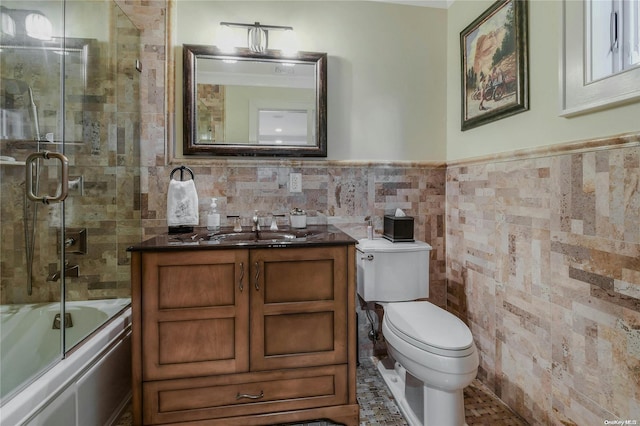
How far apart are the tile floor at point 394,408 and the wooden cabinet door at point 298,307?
39 cm

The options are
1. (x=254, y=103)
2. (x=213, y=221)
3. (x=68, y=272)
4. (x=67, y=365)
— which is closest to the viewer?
(x=67, y=365)

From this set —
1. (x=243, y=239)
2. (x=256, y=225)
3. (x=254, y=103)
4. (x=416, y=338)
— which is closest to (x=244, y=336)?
(x=243, y=239)

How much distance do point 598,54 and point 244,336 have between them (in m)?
1.87

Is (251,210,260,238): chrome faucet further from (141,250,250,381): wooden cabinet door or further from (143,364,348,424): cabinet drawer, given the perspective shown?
(143,364,348,424): cabinet drawer

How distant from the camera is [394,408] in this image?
1.69m

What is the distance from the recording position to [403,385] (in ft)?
5.81

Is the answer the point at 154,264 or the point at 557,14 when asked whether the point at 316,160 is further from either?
the point at 557,14

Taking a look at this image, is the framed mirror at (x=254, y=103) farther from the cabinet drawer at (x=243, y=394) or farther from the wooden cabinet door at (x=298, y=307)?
the cabinet drawer at (x=243, y=394)

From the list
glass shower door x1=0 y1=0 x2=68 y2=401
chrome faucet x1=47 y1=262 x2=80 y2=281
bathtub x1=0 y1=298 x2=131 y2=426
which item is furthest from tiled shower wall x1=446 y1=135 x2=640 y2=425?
chrome faucet x1=47 y1=262 x2=80 y2=281

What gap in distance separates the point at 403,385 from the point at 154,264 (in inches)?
56.6

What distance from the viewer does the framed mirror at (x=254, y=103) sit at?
1.99 m

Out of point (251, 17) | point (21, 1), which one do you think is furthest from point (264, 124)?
point (21, 1)

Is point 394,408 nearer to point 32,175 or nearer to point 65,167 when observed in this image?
point 65,167

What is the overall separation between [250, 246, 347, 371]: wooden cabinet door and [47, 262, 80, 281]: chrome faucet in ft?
3.13
